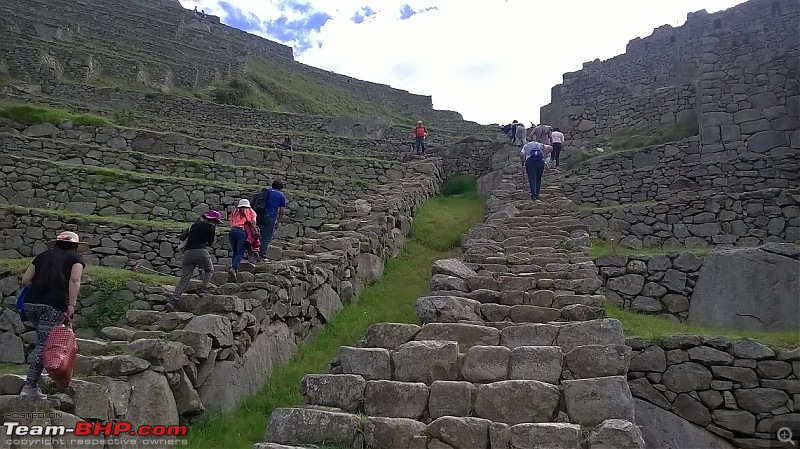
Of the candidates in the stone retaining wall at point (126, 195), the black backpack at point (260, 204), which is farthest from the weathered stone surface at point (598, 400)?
the stone retaining wall at point (126, 195)

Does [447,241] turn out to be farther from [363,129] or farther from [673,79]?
[673,79]

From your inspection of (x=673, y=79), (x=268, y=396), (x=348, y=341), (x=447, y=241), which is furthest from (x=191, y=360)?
(x=673, y=79)

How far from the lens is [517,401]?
473cm

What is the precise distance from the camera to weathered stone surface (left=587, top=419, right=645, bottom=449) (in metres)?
4.14

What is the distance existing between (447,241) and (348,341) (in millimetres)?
5240

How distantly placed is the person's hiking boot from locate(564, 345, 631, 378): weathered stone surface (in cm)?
425

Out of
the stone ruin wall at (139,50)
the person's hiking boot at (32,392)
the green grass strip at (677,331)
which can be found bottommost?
the green grass strip at (677,331)

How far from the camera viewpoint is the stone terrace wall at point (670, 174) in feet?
43.2

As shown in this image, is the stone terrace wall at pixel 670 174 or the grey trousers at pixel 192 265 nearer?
the grey trousers at pixel 192 265

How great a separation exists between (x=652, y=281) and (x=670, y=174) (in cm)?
624

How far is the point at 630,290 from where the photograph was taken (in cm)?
884

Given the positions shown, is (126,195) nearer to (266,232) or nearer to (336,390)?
(266,232)

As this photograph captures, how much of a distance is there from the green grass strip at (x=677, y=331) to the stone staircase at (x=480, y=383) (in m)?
0.84

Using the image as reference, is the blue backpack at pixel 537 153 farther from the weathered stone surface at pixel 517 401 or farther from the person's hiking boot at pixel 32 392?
the person's hiking boot at pixel 32 392
